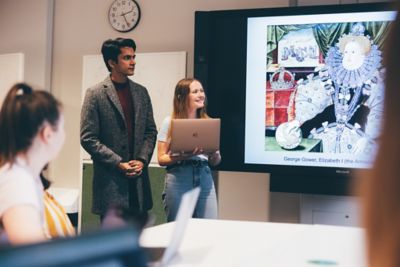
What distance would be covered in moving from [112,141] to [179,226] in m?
1.42

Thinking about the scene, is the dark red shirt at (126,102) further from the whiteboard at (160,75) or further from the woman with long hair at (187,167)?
the whiteboard at (160,75)

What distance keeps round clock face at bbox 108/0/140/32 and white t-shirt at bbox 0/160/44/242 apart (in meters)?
3.67

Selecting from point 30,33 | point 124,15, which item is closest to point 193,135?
point 124,15

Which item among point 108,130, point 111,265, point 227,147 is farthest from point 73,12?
point 111,265

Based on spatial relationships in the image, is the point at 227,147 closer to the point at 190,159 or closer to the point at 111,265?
the point at 190,159

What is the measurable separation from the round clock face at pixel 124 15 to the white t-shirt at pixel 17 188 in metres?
3.67

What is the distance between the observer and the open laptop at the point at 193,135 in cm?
238

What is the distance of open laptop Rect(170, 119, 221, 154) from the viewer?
2385 millimetres

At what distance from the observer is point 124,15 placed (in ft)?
14.1

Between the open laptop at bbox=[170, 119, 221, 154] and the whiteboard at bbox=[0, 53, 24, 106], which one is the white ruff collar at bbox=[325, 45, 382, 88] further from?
the whiteboard at bbox=[0, 53, 24, 106]

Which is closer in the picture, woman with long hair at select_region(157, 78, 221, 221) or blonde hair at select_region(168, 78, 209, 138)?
woman with long hair at select_region(157, 78, 221, 221)

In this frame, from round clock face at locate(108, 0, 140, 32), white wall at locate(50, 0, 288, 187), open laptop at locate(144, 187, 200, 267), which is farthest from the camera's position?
round clock face at locate(108, 0, 140, 32)

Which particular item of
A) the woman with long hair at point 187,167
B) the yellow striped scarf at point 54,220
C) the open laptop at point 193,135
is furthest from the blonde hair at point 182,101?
the yellow striped scarf at point 54,220

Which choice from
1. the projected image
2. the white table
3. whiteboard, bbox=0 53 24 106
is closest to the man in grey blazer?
the white table
